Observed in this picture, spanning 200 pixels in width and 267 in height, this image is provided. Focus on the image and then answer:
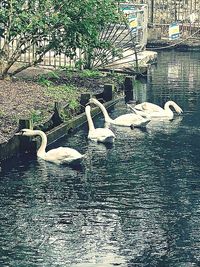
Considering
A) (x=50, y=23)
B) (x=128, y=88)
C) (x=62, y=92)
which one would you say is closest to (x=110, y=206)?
(x=62, y=92)

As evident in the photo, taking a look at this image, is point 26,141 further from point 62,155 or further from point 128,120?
Result: point 128,120

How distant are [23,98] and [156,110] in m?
4.60

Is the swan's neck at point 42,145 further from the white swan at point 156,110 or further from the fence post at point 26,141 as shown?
the white swan at point 156,110

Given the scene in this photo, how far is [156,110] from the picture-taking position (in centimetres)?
3297

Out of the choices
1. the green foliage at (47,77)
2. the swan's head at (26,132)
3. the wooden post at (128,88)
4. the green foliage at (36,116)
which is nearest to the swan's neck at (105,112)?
the green foliage at (36,116)

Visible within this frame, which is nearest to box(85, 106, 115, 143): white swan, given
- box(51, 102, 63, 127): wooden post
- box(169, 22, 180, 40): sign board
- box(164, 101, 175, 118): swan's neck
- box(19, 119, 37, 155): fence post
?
box(51, 102, 63, 127): wooden post

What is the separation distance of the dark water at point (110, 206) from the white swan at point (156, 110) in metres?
2.88

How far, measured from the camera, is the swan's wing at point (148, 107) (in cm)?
3306

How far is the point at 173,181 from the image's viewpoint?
23.5 m

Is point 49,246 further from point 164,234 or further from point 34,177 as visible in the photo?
point 34,177

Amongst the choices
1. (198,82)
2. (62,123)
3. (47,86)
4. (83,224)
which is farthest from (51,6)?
(83,224)

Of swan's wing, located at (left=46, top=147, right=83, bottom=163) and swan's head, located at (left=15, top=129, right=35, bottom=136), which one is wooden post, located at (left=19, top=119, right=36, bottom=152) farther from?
swan's wing, located at (left=46, top=147, right=83, bottom=163)

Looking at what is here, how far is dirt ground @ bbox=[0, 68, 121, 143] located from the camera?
89.4 ft

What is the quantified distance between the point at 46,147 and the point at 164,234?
27.4ft
